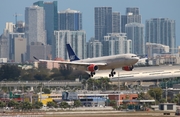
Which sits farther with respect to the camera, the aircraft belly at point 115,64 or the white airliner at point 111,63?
the aircraft belly at point 115,64

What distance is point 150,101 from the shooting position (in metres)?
164

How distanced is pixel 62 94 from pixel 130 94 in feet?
42.7

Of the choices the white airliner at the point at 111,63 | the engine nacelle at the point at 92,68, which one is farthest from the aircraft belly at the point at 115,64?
the engine nacelle at the point at 92,68

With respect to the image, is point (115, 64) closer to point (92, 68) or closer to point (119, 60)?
point (119, 60)

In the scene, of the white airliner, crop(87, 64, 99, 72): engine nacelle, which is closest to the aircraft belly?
the white airliner

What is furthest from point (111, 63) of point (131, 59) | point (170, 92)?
point (170, 92)

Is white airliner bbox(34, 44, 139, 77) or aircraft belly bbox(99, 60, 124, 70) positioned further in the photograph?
aircraft belly bbox(99, 60, 124, 70)

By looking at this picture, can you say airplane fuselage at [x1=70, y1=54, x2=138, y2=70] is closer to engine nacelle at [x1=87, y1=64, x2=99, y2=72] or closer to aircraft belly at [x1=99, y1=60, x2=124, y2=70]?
aircraft belly at [x1=99, y1=60, x2=124, y2=70]

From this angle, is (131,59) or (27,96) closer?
(131,59)

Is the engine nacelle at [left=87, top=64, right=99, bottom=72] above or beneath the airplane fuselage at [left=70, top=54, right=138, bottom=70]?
beneath

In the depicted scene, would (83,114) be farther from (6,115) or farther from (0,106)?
(0,106)

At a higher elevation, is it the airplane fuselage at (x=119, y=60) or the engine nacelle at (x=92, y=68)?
the airplane fuselage at (x=119, y=60)

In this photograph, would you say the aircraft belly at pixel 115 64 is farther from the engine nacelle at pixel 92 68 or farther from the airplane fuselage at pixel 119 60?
the engine nacelle at pixel 92 68

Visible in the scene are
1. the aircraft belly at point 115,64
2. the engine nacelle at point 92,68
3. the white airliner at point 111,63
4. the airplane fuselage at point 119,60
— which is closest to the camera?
the airplane fuselage at point 119,60
